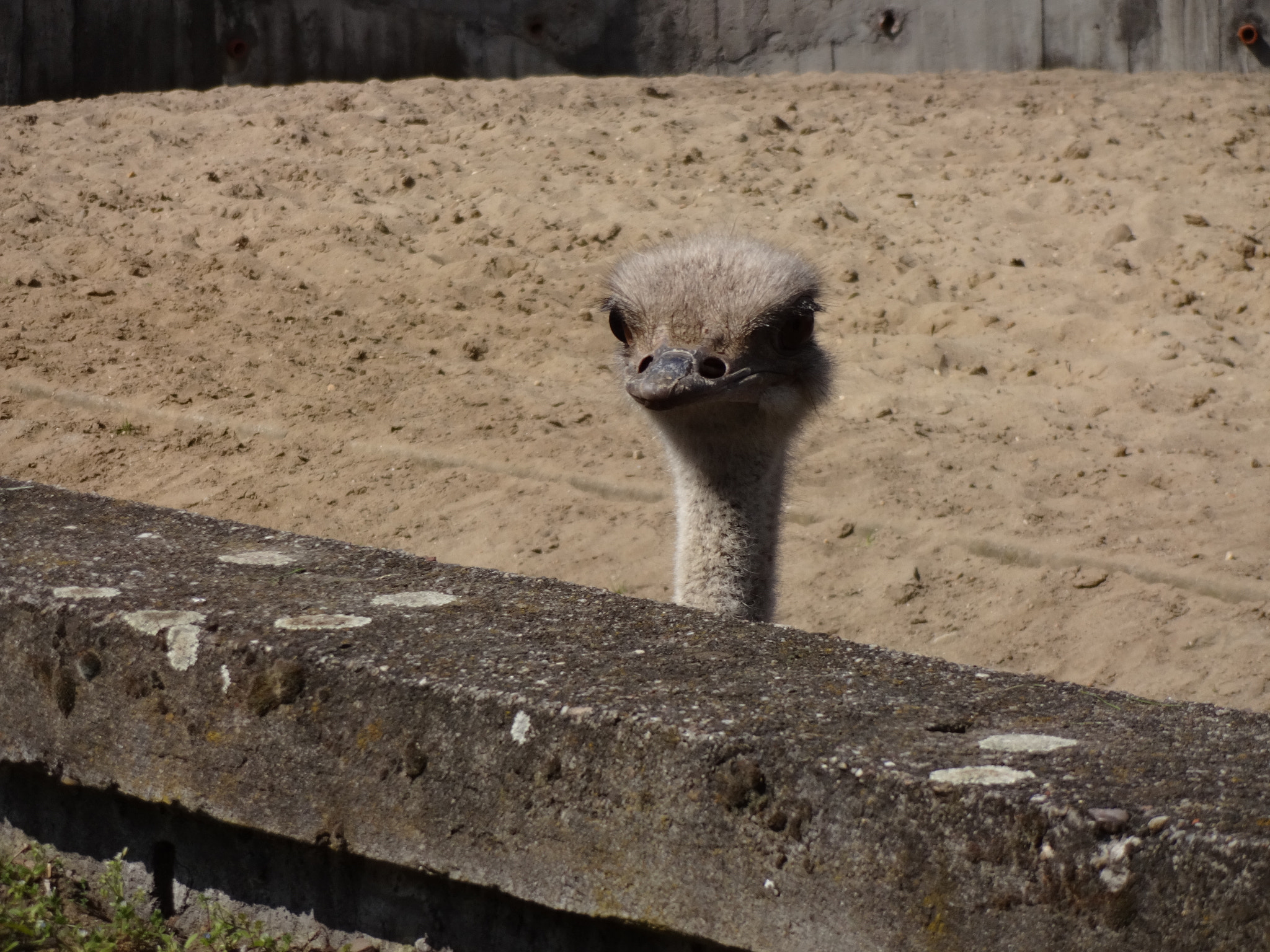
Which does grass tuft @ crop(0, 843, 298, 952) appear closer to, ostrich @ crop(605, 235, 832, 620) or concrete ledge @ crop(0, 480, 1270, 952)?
concrete ledge @ crop(0, 480, 1270, 952)

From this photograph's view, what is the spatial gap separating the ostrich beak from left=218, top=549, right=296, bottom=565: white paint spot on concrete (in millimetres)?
687

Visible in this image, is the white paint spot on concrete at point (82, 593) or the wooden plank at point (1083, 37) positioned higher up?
the wooden plank at point (1083, 37)

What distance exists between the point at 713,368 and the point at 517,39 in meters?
8.56

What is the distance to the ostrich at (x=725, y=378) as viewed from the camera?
110 inches

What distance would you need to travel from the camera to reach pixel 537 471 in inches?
207

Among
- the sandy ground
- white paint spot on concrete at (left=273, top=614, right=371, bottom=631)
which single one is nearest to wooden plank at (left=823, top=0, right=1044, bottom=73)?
the sandy ground

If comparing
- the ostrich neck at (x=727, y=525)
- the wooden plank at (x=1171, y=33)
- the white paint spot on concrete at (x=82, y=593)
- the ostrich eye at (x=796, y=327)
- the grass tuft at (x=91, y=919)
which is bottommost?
the grass tuft at (x=91, y=919)

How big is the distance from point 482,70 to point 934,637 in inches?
295

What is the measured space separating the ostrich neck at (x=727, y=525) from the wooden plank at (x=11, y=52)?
8.92 m

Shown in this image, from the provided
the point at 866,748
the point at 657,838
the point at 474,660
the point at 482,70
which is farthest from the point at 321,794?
the point at 482,70

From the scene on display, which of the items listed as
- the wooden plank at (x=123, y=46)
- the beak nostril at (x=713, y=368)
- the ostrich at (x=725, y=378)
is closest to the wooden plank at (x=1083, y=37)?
the wooden plank at (x=123, y=46)

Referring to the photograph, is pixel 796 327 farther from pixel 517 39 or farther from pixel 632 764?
pixel 517 39

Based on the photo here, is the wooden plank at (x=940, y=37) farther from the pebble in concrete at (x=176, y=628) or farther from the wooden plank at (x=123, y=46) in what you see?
the pebble in concrete at (x=176, y=628)

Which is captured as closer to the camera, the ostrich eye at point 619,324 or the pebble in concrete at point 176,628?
the pebble in concrete at point 176,628
